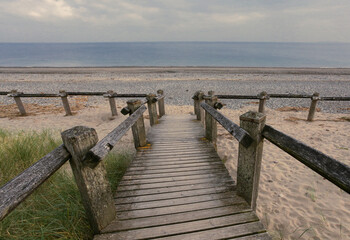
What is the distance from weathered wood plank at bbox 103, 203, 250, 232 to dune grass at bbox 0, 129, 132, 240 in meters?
0.37

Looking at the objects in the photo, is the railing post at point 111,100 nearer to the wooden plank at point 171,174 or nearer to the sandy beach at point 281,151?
the sandy beach at point 281,151

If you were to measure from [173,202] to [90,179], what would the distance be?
→ 3.95ft

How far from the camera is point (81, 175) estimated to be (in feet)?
5.36

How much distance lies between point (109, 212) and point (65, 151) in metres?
0.93

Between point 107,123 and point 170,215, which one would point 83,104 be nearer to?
point 107,123

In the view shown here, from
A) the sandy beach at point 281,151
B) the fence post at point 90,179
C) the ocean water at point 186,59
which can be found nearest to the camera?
the fence post at point 90,179

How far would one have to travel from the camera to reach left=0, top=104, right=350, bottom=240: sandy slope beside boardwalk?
287 cm

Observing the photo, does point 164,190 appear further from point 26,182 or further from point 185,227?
point 26,182

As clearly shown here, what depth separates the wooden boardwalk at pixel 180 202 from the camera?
6.42 feet

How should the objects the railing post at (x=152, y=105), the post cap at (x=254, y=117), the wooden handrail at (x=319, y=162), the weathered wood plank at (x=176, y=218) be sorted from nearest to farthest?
the wooden handrail at (x=319, y=162) → the post cap at (x=254, y=117) → the weathered wood plank at (x=176, y=218) → the railing post at (x=152, y=105)

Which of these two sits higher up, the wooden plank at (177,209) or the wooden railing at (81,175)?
the wooden railing at (81,175)

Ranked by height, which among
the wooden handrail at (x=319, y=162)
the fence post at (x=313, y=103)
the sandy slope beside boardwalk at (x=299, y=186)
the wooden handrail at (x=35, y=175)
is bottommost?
the sandy slope beside boardwalk at (x=299, y=186)

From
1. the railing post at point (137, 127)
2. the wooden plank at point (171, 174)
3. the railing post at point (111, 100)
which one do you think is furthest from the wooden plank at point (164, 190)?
the railing post at point (111, 100)

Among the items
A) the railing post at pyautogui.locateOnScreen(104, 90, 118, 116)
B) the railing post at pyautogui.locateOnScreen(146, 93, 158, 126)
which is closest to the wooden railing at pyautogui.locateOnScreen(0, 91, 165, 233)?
the railing post at pyautogui.locateOnScreen(146, 93, 158, 126)
